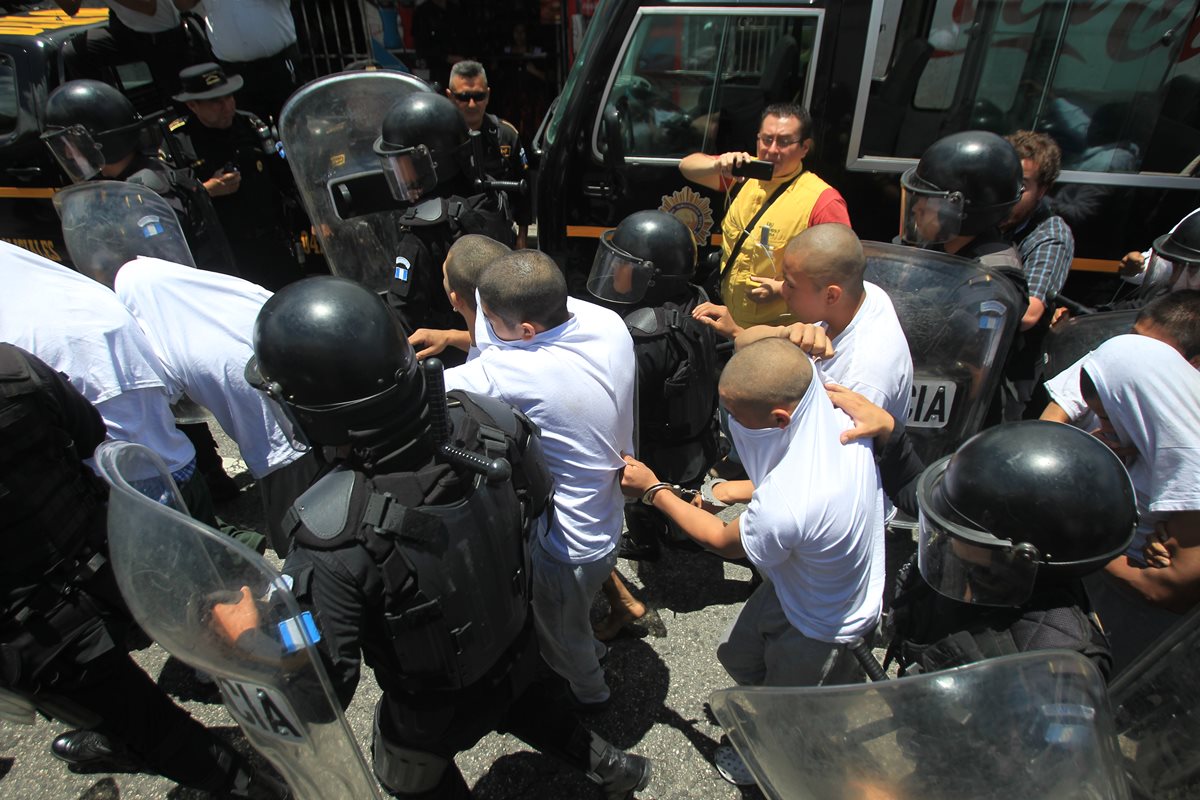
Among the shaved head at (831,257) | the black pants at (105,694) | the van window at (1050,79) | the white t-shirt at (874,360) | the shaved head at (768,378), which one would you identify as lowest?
the black pants at (105,694)

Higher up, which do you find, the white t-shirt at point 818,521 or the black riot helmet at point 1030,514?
the black riot helmet at point 1030,514

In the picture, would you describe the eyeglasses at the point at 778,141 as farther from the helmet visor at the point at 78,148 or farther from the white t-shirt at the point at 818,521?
the helmet visor at the point at 78,148

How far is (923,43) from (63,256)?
18.8 feet

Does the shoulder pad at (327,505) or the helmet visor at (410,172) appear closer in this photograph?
the shoulder pad at (327,505)

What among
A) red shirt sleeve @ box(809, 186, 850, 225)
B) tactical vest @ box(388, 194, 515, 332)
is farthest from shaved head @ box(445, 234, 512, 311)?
red shirt sleeve @ box(809, 186, 850, 225)

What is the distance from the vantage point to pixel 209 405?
7.66ft

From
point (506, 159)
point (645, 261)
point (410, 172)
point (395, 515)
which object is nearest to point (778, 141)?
point (645, 261)

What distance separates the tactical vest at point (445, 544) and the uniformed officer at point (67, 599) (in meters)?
0.87

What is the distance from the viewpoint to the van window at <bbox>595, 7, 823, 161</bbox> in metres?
3.44

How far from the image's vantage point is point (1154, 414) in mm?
1804

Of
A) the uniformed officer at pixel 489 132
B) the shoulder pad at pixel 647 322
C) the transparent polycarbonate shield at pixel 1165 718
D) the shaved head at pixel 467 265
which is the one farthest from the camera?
the uniformed officer at pixel 489 132

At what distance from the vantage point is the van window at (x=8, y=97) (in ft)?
15.0

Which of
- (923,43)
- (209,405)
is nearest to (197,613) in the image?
(209,405)

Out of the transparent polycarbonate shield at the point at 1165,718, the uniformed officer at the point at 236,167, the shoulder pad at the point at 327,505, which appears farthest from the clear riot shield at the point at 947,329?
the uniformed officer at the point at 236,167
